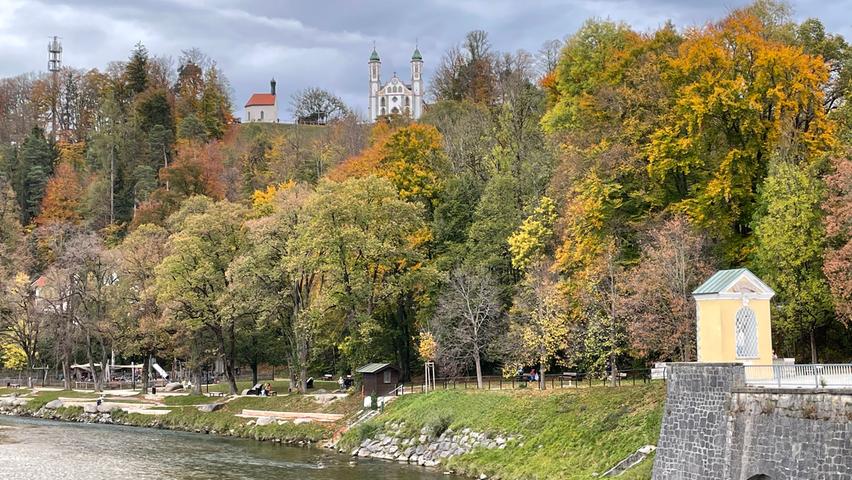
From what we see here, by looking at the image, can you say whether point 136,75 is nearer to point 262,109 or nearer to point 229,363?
point 262,109

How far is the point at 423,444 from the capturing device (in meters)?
40.3

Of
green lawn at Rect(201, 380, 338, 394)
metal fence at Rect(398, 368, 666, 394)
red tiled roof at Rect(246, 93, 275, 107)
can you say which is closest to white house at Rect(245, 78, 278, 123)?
red tiled roof at Rect(246, 93, 275, 107)

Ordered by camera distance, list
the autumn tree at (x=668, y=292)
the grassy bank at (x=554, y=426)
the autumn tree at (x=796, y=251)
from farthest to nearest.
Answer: the autumn tree at (x=668, y=292) → the autumn tree at (x=796, y=251) → the grassy bank at (x=554, y=426)

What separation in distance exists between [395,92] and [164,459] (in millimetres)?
146501

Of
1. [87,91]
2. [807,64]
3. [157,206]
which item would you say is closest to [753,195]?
[807,64]

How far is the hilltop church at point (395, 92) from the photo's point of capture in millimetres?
181750

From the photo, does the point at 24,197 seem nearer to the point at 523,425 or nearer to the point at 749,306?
the point at 523,425

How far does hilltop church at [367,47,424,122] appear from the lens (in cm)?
18175

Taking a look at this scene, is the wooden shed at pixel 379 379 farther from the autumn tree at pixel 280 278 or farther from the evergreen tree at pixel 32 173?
the evergreen tree at pixel 32 173

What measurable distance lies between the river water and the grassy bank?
2.99 meters

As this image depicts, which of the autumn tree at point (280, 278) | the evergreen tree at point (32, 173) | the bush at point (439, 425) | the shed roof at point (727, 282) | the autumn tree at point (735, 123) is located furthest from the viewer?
the evergreen tree at point (32, 173)

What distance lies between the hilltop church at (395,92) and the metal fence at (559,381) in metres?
129

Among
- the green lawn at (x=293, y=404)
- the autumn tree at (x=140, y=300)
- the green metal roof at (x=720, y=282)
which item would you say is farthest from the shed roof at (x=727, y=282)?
the autumn tree at (x=140, y=300)

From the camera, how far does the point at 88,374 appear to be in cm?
8738
